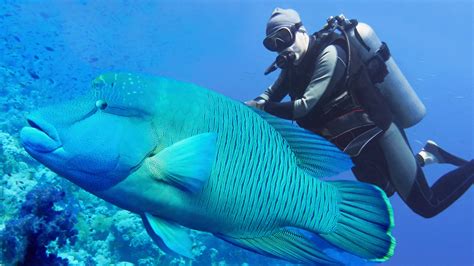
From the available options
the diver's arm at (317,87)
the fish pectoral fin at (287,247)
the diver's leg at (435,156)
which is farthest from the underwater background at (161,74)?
the diver's leg at (435,156)

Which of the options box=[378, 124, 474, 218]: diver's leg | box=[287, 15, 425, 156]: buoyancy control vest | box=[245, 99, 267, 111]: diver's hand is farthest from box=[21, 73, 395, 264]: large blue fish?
box=[378, 124, 474, 218]: diver's leg

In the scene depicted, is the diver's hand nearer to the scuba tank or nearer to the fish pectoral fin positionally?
the scuba tank

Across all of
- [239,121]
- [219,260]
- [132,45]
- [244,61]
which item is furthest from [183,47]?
[239,121]

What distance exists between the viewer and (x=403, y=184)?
177 inches

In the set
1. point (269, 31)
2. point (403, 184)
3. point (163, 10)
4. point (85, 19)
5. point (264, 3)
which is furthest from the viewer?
point (264, 3)

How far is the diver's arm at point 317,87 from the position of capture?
328cm

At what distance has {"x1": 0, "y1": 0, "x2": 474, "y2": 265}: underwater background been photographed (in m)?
6.07

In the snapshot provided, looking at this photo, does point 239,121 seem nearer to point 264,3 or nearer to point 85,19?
point 85,19

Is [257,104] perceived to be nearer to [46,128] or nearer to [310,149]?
[310,149]

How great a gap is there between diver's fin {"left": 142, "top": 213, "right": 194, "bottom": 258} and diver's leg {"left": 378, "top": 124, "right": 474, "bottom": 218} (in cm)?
336

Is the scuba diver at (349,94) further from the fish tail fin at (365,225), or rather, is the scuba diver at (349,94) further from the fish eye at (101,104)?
the fish eye at (101,104)

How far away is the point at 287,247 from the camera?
1.53m

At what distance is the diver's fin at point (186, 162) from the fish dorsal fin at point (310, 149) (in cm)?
40

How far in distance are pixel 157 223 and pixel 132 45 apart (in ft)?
250
